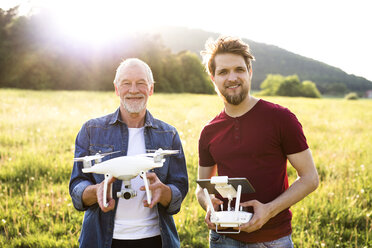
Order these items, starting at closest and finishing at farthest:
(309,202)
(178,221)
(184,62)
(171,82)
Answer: (178,221)
(309,202)
(171,82)
(184,62)

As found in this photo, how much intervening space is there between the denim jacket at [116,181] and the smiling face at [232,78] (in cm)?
77

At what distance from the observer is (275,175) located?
9.71 feet

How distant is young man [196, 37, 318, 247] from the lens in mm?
2852

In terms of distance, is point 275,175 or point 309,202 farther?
point 309,202

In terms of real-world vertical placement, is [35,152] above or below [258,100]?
below

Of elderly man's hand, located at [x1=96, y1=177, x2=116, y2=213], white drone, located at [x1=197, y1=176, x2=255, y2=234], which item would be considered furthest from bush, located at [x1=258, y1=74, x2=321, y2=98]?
elderly man's hand, located at [x1=96, y1=177, x2=116, y2=213]

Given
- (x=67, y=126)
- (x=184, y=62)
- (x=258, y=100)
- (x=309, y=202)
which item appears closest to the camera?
(x=258, y=100)

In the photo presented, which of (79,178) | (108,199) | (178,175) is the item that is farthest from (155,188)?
(79,178)

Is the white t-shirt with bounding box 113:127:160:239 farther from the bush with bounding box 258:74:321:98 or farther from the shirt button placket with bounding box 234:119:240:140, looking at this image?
the bush with bounding box 258:74:321:98

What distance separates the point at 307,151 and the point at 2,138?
28.1 feet

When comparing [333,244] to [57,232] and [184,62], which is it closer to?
[57,232]

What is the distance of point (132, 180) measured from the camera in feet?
10.1

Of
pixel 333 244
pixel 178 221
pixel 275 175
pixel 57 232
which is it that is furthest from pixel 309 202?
pixel 57 232

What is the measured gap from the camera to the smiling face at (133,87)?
320cm
